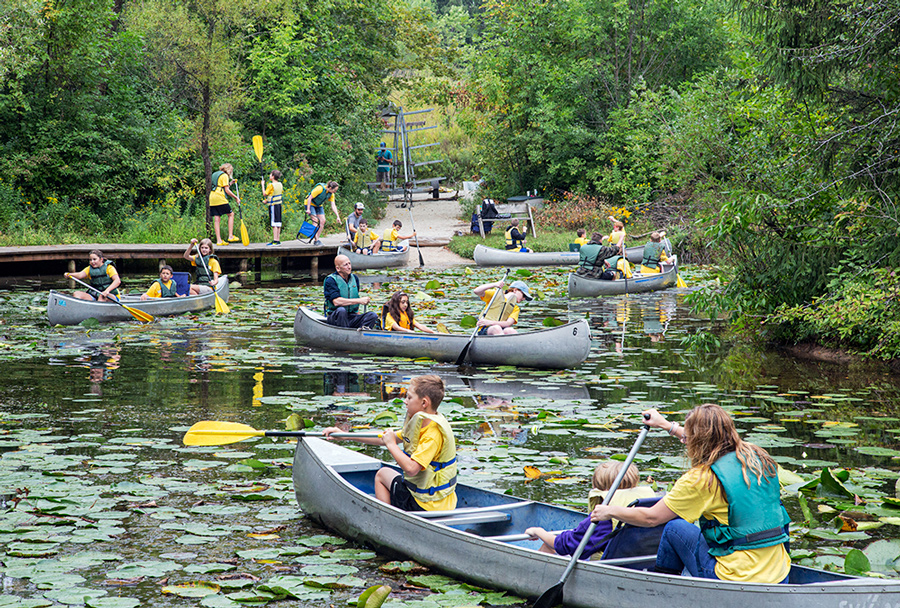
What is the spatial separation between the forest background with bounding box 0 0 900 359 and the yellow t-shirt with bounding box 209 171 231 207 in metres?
2.73

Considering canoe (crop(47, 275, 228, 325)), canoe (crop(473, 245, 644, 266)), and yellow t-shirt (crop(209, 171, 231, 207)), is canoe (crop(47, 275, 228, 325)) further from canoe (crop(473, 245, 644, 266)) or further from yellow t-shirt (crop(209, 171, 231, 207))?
canoe (crop(473, 245, 644, 266))

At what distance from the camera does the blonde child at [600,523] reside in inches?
165

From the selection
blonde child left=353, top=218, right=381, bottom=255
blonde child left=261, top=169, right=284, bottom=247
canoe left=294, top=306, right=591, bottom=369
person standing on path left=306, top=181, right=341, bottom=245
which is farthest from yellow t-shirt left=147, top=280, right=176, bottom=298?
blonde child left=353, top=218, right=381, bottom=255

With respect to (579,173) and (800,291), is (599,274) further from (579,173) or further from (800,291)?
(579,173)

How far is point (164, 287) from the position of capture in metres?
14.6

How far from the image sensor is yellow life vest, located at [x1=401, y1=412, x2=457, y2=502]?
494 cm

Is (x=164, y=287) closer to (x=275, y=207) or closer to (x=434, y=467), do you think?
(x=275, y=207)

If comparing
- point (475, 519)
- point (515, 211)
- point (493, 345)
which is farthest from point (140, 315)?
A: point (515, 211)

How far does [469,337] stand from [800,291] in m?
4.24

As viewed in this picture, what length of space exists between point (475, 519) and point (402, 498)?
51 cm

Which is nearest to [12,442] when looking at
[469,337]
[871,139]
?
[469,337]

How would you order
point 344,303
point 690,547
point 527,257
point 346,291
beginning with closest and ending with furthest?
point 690,547 < point 344,303 < point 346,291 < point 527,257

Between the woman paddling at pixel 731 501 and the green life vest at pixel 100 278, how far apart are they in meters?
12.1

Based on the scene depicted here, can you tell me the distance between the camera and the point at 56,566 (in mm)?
4527
